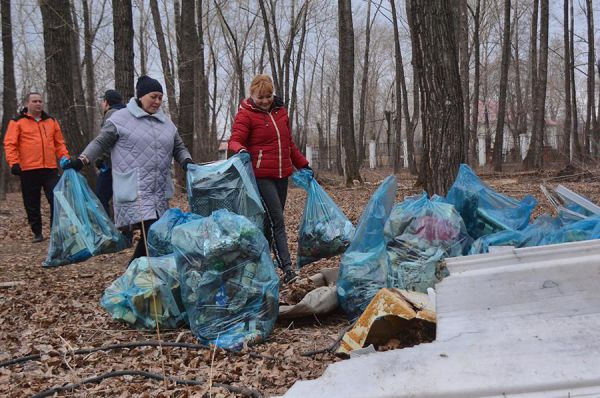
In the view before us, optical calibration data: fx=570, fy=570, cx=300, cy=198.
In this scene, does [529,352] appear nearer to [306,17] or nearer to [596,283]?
[596,283]

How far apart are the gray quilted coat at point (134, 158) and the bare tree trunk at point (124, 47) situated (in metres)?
3.44

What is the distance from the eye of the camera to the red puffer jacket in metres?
4.26

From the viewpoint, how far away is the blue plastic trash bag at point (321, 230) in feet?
13.8

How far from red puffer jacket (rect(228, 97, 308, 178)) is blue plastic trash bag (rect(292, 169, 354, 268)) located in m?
0.31

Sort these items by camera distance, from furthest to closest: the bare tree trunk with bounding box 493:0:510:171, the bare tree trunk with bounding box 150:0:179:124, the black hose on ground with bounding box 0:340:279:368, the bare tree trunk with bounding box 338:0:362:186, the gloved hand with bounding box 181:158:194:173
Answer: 1. the bare tree trunk with bounding box 493:0:510:171
2. the bare tree trunk with bounding box 150:0:179:124
3. the bare tree trunk with bounding box 338:0:362:186
4. the gloved hand with bounding box 181:158:194:173
5. the black hose on ground with bounding box 0:340:279:368

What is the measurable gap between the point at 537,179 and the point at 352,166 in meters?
4.03

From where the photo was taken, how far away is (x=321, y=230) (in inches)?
166

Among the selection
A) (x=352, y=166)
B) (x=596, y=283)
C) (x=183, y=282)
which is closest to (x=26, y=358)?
(x=183, y=282)

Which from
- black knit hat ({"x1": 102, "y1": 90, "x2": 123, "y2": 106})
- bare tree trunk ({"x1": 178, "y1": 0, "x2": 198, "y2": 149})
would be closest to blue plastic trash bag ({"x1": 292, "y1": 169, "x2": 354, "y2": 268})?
black knit hat ({"x1": 102, "y1": 90, "x2": 123, "y2": 106})

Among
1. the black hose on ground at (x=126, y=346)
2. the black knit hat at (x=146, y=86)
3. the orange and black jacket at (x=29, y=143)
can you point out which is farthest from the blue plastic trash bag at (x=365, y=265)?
the orange and black jacket at (x=29, y=143)

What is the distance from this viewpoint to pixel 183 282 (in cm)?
318

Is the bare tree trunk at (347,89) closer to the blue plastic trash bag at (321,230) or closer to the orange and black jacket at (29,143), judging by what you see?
the orange and black jacket at (29,143)

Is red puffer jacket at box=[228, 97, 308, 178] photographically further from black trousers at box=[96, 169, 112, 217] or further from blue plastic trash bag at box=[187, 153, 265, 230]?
black trousers at box=[96, 169, 112, 217]

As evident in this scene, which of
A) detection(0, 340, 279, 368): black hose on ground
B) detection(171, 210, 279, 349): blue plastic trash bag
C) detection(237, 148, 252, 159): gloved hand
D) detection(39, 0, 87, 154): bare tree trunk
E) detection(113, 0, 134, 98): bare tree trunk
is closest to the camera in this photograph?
detection(0, 340, 279, 368): black hose on ground
